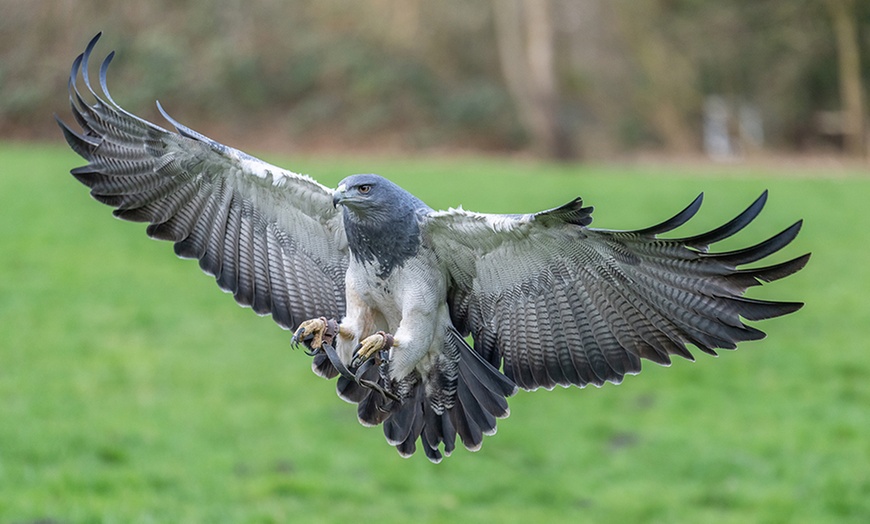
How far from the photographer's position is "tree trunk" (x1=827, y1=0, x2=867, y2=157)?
26781 mm

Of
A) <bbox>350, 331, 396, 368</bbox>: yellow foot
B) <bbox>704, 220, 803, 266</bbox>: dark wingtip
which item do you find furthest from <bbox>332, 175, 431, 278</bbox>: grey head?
<bbox>704, 220, 803, 266</bbox>: dark wingtip

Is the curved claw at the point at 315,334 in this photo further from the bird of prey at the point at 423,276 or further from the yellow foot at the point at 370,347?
the yellow foot at the point at 370,347

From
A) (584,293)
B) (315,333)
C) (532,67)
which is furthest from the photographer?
(532,67)

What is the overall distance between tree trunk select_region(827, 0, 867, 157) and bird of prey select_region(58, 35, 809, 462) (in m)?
25.5

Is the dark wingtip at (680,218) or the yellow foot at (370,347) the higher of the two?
the dark wingtip at (680,218)

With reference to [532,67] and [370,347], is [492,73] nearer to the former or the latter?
[532,67]

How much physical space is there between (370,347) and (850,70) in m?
26.6

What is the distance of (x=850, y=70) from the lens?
2717cm

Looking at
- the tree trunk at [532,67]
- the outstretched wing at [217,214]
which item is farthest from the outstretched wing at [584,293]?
the tree trunk at [532,67]

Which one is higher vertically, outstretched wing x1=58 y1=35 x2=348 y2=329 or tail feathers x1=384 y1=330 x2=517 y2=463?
outstretched wing x1=58 y1=35 x2=348 y2=329

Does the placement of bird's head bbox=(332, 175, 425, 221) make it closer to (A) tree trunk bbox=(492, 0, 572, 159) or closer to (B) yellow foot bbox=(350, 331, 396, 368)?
(B) yellow foot bbox=(350, 331, 396, 368)

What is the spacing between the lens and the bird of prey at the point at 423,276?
338 cm

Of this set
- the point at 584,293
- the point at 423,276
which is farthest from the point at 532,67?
the point at 423,276

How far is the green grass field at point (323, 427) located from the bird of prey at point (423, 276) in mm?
3588
